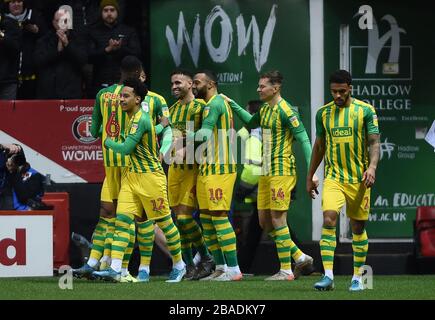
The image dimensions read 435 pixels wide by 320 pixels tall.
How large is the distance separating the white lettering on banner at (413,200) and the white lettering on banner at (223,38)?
2.39m

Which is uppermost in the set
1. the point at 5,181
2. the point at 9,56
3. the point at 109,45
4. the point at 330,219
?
the point at 109,45

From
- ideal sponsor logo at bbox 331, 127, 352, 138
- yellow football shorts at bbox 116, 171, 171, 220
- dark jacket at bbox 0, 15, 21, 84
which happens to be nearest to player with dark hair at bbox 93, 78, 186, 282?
yellow football shorts at bbox 116, 171, 171, 220

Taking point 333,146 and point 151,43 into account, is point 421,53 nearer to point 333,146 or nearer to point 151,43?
point 151,43

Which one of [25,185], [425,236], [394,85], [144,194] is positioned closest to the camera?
[144,194]

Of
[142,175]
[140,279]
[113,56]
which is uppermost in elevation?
[113,56]

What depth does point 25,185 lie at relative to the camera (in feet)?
52.1

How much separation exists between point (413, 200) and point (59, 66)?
15.5 ft

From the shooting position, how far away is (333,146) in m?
13.3

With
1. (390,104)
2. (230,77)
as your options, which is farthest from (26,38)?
(390,104)

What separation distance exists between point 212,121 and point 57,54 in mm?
3126

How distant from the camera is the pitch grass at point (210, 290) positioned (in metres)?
12.4

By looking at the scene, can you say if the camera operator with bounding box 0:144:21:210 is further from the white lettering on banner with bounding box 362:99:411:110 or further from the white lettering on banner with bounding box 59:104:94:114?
the white lettering on banner with bounding box 362:99:411:110

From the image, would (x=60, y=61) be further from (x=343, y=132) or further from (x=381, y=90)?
(x=343, y=132)

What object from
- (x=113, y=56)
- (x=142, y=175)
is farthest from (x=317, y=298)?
(x=113, y=56)
